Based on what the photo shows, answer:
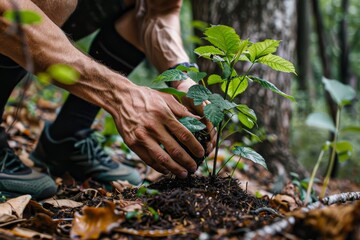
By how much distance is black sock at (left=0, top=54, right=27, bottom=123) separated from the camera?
199cm

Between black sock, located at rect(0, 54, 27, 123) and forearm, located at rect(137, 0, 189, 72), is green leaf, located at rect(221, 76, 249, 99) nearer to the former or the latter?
forearm, located at rect(137, 0, 189, 72)

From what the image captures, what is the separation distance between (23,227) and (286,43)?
100 inches

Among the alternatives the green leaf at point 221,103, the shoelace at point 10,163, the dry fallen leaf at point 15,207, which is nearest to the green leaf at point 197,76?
the green leaf at point 221,103

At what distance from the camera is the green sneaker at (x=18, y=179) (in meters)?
1.99

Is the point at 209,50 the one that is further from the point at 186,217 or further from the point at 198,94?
the point at 186,217

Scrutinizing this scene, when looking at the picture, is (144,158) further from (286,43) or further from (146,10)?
(286,43)

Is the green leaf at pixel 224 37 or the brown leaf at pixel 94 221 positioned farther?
the green leaf at pixel 224 37

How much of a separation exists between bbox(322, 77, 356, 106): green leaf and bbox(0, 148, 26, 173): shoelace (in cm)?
158

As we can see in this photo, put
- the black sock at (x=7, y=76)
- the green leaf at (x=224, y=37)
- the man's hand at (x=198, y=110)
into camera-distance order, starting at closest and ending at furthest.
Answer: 1. the green leaf at (x=224, y=37)
2. the man's hand at (x=198, y=110)
3. the black sock at (x=7, y=76)

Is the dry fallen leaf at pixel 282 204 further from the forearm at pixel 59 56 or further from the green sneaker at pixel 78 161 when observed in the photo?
the green sneaker at pixel 78 161

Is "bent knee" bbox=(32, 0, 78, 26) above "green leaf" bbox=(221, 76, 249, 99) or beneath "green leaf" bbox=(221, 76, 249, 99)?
above

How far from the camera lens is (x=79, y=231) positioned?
1.13 meters

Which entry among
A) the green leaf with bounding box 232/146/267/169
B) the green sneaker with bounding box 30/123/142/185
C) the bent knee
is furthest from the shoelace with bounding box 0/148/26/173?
the green leaf with bounding box 232/146/267/169

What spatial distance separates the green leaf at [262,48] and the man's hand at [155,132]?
0.36 meters
